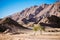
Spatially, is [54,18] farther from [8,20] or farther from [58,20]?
[8,20]

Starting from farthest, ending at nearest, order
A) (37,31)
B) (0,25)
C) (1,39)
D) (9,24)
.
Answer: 1. (9,24)
2. (0,25)
3. (37,31)
4. (1,39)

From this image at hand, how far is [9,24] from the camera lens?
344 ft

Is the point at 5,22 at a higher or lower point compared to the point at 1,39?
higher

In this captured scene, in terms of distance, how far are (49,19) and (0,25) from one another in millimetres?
51584

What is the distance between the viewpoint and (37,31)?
6812 cm

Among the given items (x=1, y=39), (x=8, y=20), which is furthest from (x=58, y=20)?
Answer: (x=1, y=39)

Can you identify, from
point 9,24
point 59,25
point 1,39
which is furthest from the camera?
point 59,25

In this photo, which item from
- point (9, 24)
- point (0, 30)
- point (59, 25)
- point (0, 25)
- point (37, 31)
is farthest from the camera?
point (59, 25)

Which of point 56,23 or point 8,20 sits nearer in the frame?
point 8,20

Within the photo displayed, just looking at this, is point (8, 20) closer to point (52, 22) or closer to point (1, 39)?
point (52, 22)

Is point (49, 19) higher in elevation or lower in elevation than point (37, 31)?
higher

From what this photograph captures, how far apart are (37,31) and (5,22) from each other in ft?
141

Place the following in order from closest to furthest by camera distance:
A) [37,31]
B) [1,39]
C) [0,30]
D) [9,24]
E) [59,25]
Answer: [1,39], [37,31], [0,30], [9,24], [59,25]

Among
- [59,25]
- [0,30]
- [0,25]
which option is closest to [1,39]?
[0,30]
